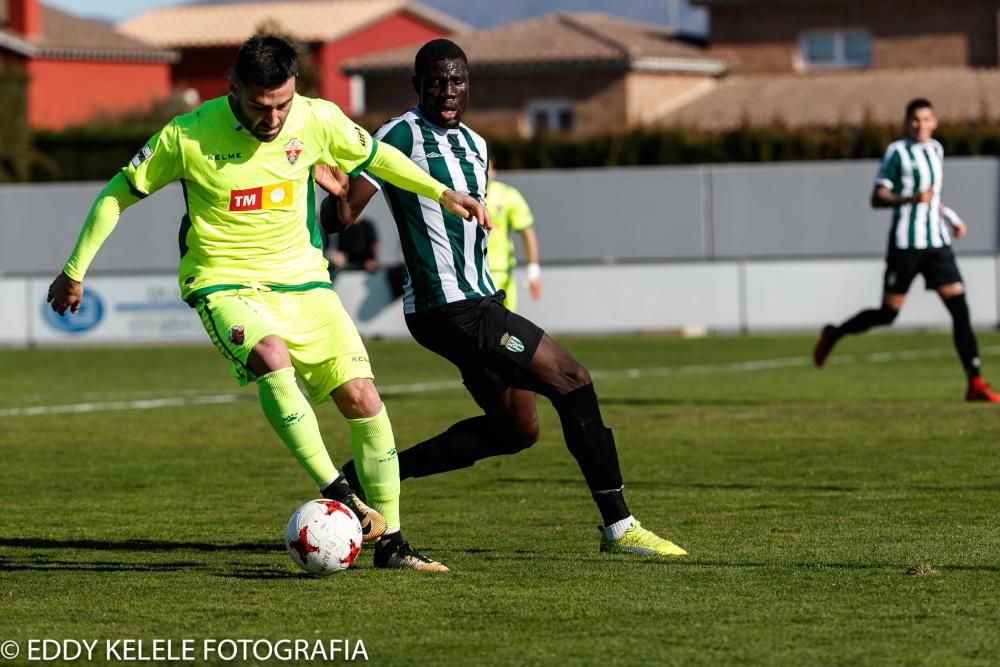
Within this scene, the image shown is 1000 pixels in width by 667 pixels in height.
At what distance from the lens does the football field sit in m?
5.77

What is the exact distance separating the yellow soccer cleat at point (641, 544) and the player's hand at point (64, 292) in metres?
2.27

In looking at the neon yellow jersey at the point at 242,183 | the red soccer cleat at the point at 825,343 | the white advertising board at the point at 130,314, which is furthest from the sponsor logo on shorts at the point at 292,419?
the white advertising board at the point at 130,314

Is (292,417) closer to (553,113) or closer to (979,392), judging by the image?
(979,392)

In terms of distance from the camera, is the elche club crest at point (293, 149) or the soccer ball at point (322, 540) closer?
the soccer ball at point (322, 540)

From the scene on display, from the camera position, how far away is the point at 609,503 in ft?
24.3

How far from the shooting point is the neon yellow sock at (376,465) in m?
7.25

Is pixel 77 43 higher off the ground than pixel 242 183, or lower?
higher

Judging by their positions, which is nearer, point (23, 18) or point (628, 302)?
point (628, 302)

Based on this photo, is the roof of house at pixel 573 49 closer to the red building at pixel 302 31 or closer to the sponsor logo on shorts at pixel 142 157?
the red building at pixel 302 31

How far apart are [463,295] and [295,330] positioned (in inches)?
28.4

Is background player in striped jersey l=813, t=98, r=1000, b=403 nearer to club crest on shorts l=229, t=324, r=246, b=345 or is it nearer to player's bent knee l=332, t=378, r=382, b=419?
player's bent knee l=332, t=378, r=382, b=419

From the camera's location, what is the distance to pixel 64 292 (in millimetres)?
7020

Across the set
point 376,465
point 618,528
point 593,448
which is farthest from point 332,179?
point 618,528

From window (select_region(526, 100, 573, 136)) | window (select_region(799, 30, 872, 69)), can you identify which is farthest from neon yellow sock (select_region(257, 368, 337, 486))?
window (select_region(799, 30, 872, 69))
